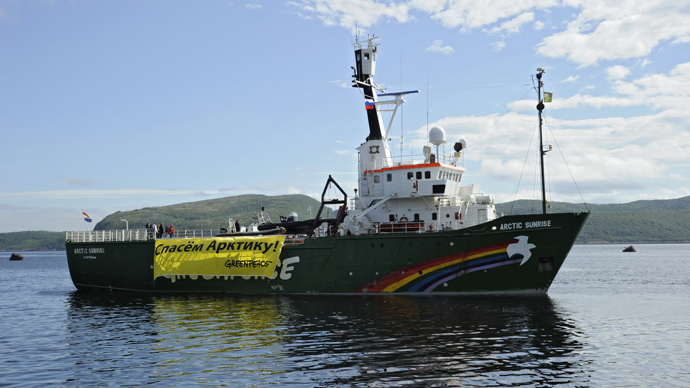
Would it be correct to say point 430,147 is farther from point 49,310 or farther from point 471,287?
point 49,310

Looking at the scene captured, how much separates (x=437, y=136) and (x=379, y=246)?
810 centimetres

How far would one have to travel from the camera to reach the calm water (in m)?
13.3

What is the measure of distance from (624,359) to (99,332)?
18.8 metres

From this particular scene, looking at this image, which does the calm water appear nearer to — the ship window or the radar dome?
the ship window

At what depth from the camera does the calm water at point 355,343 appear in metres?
13.3

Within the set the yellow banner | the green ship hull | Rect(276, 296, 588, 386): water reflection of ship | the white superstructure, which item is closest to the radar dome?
the white superstructure

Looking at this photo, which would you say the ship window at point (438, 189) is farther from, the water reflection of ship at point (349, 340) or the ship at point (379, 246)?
the water reflection of ship at point (349, 340)

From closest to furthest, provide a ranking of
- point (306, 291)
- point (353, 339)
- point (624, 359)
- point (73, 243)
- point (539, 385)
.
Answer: point (539, 385)
point (624, 359)
point (353, 339)
point (306, 291)
point (73, 243)

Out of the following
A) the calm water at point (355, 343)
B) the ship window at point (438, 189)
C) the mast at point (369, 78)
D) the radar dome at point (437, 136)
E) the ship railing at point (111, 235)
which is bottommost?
the calm water at point (355, 343)

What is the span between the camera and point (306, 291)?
1177 inches

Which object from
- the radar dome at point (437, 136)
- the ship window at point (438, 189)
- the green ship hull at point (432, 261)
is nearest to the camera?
the green ship hull at point (432, 261)

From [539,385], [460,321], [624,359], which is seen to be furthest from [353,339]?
[624,359]

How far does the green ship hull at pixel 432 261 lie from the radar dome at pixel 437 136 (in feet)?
22.7

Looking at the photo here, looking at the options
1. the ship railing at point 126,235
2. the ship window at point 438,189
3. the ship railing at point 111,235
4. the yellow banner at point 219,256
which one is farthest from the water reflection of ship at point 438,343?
the ship railing at point 111,235
